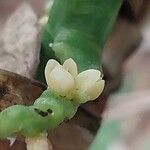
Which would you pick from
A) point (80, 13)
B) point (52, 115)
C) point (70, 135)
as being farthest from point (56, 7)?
point (52, 115)

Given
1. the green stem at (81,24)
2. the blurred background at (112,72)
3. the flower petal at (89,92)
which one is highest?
the flower petal at (89,92)

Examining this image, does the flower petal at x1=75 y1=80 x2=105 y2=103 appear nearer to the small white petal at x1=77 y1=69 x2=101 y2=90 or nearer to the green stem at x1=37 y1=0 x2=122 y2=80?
the small white petal at x1=77 y1=69 x2=101 y2=90

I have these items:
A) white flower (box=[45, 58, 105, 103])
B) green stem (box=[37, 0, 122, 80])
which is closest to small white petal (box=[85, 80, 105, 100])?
white flower (box=[45, 58, 105, 103])

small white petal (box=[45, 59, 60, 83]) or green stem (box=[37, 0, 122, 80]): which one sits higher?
small white petal (box=[45, 59, 60, 83])

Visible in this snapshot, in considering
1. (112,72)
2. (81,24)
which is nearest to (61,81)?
(81,24)

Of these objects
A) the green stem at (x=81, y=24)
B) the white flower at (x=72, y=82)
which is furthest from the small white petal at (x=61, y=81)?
the green stem at (x=81, y=24)

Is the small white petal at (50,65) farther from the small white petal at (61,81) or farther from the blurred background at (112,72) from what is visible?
the blurred background at (112,72)

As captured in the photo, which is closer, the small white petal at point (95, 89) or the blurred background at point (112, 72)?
the small white petal at point (95, 89)
